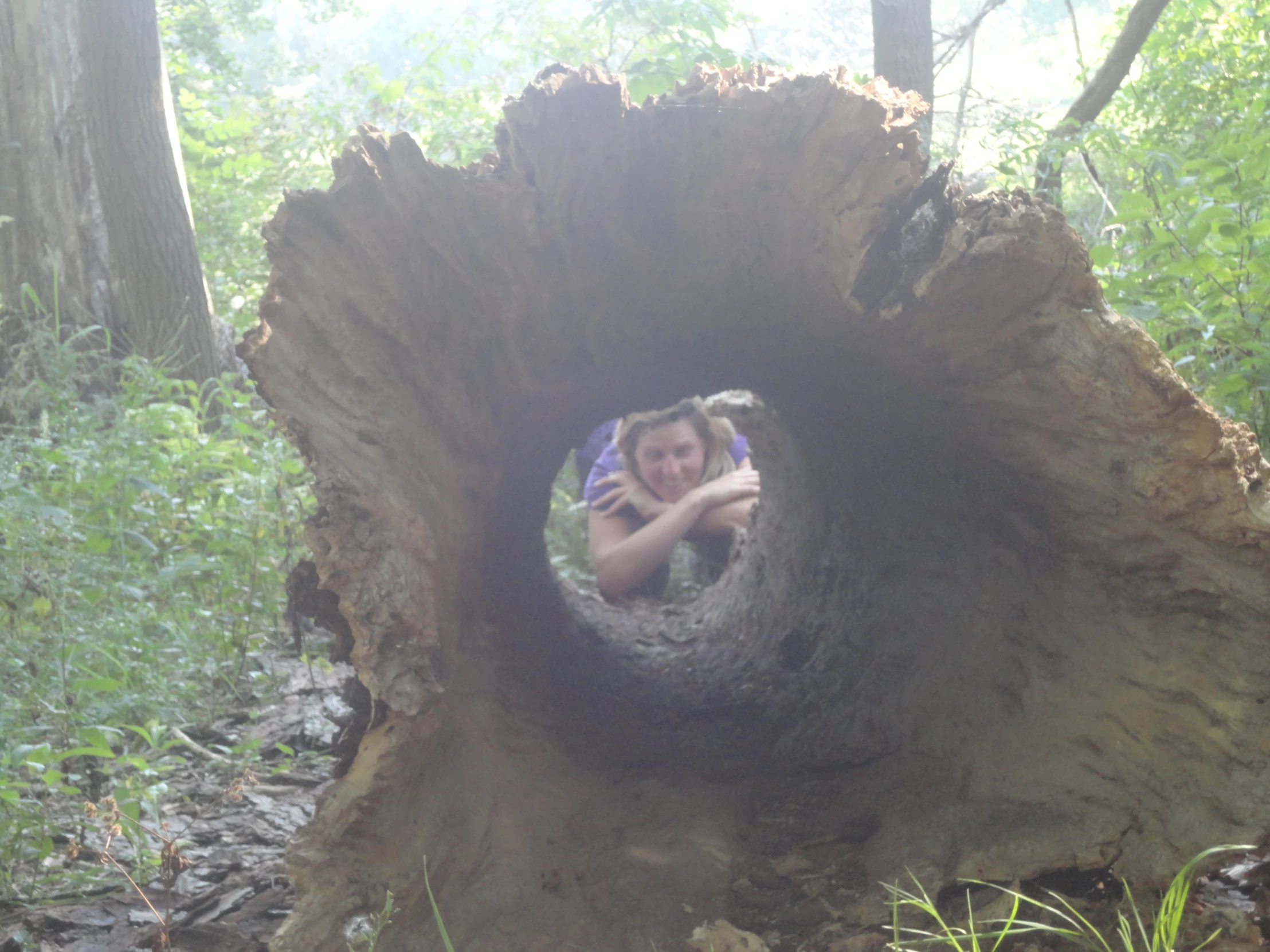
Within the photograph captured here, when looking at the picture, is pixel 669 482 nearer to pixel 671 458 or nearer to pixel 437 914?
pixel 671 458

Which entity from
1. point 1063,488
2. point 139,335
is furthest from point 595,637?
point 139,335

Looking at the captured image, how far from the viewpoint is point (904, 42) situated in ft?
18.7

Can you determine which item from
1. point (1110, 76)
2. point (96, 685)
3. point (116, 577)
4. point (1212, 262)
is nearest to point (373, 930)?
point (96, 685)

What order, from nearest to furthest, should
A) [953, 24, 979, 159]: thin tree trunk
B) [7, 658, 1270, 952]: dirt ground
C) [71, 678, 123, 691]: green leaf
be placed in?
[7, 658, 1270, 952]: dirt ground, [71, 678, 123, 691]: green leaf, [953, 24, 979, 159]: thin tree trunk

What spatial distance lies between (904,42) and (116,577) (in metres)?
4.97

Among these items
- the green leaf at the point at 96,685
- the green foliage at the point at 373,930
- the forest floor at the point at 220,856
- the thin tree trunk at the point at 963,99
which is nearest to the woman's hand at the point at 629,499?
the forest floor at the point at 220,856

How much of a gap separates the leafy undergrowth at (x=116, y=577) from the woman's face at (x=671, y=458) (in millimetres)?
1870

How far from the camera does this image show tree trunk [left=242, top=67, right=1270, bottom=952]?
1.83 m

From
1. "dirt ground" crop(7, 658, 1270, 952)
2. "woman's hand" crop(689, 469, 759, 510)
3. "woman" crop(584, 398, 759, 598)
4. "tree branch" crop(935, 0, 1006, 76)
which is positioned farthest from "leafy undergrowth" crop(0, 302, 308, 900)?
"tree branch" crop(935, 0, 1006, 76)

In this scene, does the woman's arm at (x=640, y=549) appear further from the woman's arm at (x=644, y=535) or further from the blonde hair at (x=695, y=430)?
the blonde hair at (x=695, y=430)

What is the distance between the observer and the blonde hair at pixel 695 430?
527 centimetres

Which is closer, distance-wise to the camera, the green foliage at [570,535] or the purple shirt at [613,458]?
the purple shirt at [613,458]

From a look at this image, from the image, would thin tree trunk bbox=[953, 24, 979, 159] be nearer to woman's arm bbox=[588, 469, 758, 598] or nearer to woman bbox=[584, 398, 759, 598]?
woman bbox=[584, 398, 759, 598]

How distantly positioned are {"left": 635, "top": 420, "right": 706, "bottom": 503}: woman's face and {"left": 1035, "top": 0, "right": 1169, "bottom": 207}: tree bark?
2.33m
